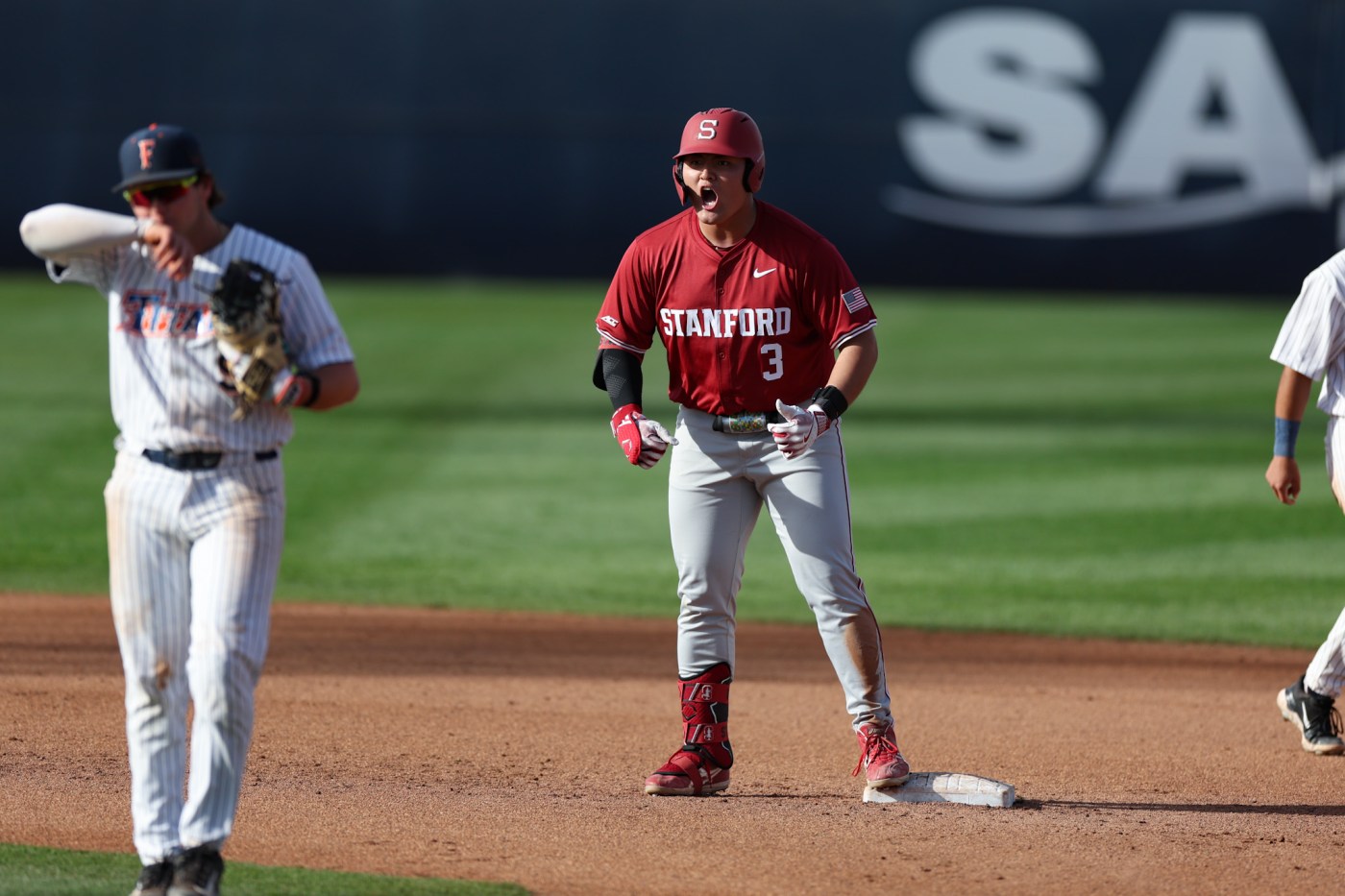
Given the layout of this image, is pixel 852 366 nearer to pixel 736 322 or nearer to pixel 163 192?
pixel 736 322

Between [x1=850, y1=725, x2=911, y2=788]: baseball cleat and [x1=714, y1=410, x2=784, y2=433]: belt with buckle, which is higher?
[x1=714, y1=410, x2=784, y2=433]: belt with buckle

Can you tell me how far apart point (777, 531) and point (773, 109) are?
1084cm

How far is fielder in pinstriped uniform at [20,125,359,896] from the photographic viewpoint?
4.33 m

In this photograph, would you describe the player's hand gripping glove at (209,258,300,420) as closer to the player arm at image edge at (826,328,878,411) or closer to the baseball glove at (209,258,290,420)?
the baseball glove at (209,258,290,420)

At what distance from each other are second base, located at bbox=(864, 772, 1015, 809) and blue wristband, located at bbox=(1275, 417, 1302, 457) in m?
1.63

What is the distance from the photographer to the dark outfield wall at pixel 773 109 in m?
15.9

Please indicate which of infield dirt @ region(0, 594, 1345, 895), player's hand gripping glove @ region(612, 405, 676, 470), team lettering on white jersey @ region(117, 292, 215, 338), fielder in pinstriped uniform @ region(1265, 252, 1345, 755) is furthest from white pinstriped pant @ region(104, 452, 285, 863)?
fielder in pinstriped uniform @ region(1265, 252, 1345, 755)

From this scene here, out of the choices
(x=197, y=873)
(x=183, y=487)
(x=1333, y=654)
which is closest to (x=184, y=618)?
(x=183, y=487)

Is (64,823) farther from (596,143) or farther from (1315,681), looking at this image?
(596,143)

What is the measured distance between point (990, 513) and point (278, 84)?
25.7 feet

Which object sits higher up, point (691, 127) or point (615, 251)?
point (691, 127)

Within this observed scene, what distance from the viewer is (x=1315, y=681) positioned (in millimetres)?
6621

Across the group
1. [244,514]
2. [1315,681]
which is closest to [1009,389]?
[1315,681]

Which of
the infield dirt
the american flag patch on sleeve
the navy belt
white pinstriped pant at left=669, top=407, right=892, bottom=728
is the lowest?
the infield dirt
